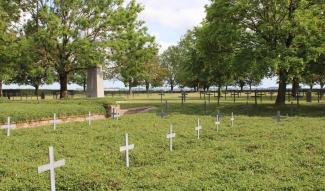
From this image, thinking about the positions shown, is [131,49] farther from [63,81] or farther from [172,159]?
[172,159]

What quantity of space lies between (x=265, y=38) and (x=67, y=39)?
14651 mm

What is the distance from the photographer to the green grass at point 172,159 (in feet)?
29.5

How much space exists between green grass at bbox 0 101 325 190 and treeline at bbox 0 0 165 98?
16.1m

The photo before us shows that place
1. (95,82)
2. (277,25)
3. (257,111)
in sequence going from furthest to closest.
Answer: (95,82) → (257,111) → (277,25)

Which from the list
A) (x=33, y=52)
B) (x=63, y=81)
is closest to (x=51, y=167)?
(x=33, y=52)

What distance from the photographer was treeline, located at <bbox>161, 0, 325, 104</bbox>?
86.8 feet

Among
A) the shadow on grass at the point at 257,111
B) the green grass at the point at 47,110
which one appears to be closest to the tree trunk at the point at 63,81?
the shadow on grass at the point at 257,111

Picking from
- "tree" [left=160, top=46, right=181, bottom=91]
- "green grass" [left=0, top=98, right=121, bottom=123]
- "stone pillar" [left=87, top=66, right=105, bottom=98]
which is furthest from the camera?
"tree" [left=160, top=46, right=181, bottom=91]

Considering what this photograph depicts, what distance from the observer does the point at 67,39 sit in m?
34.2

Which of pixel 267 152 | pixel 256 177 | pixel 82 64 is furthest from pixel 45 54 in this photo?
pixel 256 177

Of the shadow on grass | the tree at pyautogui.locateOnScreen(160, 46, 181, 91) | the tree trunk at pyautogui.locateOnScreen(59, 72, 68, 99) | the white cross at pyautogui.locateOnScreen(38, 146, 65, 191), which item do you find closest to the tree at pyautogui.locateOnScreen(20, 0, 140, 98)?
the tree trunk at pyautogui.locateOnScreen(59, 72, 68, 99)

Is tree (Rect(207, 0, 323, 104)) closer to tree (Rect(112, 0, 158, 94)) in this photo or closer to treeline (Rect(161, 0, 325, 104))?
treeline (Rect(161, 0, 325, 104))

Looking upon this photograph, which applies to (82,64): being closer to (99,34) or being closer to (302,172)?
(99,34)

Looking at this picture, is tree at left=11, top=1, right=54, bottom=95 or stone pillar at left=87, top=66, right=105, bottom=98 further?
stone pillar at left=87, top=66, right=105, bottom=98
